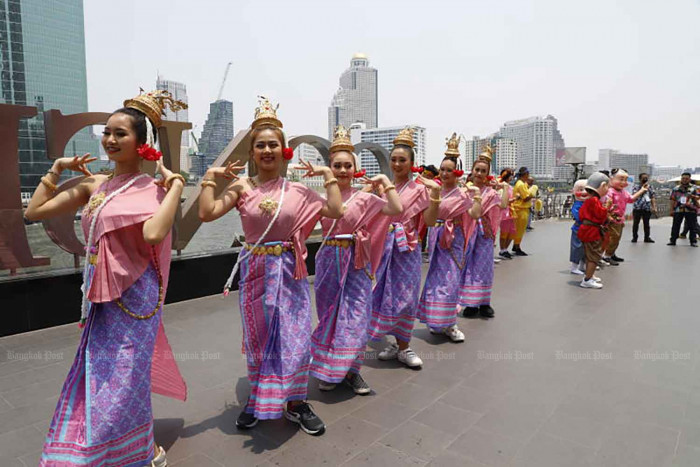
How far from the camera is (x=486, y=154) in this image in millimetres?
4992

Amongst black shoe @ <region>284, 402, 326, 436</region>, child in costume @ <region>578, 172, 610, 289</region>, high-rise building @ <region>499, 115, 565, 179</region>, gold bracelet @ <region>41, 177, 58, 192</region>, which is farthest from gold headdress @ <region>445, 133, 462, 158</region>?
high-rise building @ <region>499, 115, 565, 179</region>

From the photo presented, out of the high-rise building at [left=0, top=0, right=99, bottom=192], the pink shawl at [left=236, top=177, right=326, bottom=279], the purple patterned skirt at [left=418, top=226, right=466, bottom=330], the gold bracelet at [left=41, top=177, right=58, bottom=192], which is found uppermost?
the high-rise building at [left=0, top=0, right=99, bottom=192]

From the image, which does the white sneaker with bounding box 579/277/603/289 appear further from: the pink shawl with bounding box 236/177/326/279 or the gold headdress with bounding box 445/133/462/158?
the pink shawl with bounding box 236/177/326/279

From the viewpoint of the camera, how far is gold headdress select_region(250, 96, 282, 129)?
8.57 ft

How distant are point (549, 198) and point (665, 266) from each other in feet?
34.2

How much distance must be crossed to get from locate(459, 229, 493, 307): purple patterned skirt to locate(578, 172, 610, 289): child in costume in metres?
2.52

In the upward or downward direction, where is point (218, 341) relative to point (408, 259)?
downward

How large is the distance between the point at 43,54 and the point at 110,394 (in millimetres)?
57251

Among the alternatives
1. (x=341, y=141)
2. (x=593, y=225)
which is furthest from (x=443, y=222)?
(x=593, y=225)

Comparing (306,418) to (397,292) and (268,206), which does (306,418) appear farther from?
(397,292)

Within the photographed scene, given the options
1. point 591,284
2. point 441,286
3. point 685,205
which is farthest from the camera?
point 685,205

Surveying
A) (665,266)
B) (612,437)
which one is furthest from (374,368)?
(665,266)

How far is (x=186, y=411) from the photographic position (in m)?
2.90

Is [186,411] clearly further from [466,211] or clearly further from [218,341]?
[466,211]
